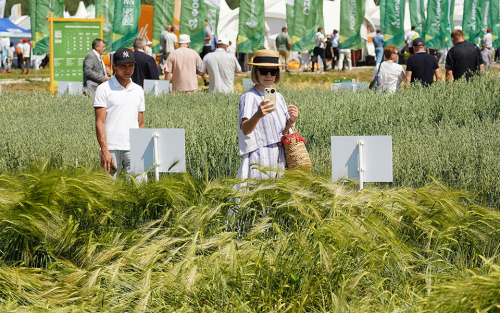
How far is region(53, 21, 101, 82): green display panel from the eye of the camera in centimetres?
1145

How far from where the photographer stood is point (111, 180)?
3316mm

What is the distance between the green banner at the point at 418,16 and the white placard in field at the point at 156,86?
40.5 ft

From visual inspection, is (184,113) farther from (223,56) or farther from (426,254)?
(426,254)

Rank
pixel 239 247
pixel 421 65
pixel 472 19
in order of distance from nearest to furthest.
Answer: pixel 239 247, pixel 421 65, pixel 472 19

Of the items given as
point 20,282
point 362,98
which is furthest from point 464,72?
point 20,282

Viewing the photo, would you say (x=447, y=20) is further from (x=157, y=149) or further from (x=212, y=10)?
(x=157, y=149)

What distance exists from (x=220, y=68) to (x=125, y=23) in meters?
6.03

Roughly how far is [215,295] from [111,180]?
3.85ft

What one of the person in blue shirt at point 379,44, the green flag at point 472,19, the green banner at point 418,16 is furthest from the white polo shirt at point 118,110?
the green flag at point 472,19

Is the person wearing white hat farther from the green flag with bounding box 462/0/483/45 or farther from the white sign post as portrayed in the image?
the green flag with bounding box 462/0/483/45

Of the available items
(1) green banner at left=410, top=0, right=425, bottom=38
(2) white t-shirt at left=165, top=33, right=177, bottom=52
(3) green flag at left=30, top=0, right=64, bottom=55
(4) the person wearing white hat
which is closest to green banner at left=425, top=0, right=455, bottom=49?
(1) green banner at left=410, top=0, right=425, bottom=38

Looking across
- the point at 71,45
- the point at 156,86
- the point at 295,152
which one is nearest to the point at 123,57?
the point at 295,152

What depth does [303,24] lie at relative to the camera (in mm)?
16000

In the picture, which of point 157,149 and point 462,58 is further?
point 462,58
